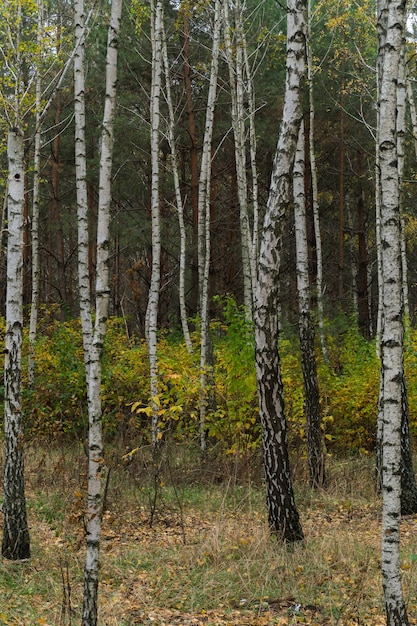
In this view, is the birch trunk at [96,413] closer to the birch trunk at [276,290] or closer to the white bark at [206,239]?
the birch trunk at [276,290]

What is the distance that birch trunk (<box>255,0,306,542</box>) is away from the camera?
18.1 ft

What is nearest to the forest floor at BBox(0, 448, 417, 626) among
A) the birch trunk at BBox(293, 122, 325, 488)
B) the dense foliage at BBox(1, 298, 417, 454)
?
the birch trunk at BBox(293, 122, 325, 488)

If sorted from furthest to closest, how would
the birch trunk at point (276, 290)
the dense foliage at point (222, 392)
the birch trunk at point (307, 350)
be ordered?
the dense foliage at point (222, 392)
the birch trunk at point (307, 350)
the birch trunk at point (276, 290)

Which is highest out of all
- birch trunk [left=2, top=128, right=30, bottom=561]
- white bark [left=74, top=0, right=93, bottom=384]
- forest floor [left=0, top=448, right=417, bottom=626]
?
white bark [left=74, top=0, right=93, bottom=384]

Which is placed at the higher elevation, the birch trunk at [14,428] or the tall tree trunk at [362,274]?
the tall tree trunk at [362,274]

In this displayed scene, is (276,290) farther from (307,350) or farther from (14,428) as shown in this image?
(14,428)

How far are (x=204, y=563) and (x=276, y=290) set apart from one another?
245cm

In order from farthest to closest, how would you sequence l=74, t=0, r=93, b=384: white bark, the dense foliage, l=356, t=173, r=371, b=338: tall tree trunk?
l=356, t=173, r=371, b=338: tall tree trunk
the dense foliage
l=74, t=0, r=93, b=384: white bark

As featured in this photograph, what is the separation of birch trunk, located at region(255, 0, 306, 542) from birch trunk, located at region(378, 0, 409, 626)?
5.10 feet

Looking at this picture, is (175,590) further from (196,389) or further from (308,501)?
(196,389)

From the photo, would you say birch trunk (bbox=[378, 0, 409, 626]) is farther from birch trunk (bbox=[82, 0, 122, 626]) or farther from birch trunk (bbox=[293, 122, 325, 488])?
birch trunk (bbox=[293, 122, 325, 488])

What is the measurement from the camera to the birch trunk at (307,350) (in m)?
7.46

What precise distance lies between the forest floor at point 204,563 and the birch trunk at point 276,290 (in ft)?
1.42

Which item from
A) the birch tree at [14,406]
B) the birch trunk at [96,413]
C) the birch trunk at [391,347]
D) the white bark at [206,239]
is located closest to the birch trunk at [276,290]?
the birch trunk at [391,347]
